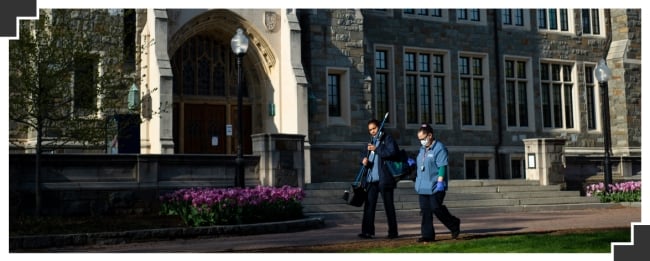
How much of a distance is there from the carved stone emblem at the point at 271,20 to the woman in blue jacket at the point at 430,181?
38.3ft

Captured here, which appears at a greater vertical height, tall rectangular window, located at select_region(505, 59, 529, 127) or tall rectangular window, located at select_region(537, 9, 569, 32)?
tall rectangular window, located at select_region(537, 9, 569, 32)

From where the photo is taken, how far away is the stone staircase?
628 inches

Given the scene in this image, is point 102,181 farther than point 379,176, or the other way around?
point 102,181

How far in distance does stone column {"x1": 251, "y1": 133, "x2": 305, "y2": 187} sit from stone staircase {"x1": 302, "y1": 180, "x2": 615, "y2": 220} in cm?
67

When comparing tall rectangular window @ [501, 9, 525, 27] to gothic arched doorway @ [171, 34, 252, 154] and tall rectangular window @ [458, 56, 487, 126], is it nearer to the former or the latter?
tall rectangular window @ [458, 56, 487, 126]

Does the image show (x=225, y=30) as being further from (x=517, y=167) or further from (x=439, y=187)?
(x=439, y=187)

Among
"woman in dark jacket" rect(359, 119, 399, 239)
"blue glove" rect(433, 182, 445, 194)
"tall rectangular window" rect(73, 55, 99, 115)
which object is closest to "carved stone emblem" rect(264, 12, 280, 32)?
"tall rectangular window" rect(73, 55, 99, 115)

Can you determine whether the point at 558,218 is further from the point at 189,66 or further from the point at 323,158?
the point at 189,66

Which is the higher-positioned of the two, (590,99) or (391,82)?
(391,82)

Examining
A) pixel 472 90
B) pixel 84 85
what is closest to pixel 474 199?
pixel 472 90

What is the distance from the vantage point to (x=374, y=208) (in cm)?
1071

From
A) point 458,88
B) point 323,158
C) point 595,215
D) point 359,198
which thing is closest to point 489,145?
point 458,88

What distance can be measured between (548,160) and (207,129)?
9.66 meters

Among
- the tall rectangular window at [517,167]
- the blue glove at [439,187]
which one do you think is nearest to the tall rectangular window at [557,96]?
the tall rectangular window at [517,167]
